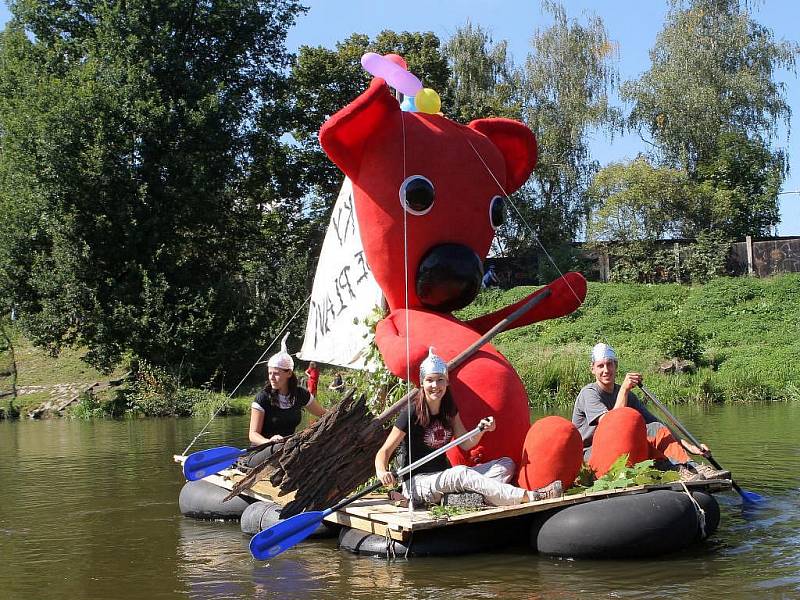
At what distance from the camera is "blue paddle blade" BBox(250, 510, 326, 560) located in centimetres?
748

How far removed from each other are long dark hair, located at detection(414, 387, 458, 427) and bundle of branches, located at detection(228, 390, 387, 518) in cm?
49

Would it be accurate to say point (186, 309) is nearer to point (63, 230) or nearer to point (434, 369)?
point (63, 230)

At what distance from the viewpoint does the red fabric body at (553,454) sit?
775 cm

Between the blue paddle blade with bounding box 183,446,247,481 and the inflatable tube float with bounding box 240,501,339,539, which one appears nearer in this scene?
the inflatable tube float with bounding box 240,501,339,539

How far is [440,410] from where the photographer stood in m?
8.02

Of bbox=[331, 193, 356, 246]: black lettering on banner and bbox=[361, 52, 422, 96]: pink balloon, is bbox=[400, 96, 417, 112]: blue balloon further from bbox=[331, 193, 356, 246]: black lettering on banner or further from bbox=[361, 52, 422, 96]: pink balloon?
bbox=[331, 193, 356, 246]: black lettering on banner

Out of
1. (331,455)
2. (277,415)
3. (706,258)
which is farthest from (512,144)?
(706,258)

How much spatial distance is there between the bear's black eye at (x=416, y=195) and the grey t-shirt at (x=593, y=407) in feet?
7.21

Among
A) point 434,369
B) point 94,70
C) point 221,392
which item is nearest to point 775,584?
point 434,369

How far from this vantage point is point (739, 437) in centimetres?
1489

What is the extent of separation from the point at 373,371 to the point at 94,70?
19.5 meters

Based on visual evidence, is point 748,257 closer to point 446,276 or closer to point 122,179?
point 122,179

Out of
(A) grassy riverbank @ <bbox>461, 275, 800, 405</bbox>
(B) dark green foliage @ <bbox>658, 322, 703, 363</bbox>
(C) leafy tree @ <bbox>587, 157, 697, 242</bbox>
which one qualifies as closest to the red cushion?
(A) grassy riverbank @ <bbox>461, 275, 800, 405</bbox>

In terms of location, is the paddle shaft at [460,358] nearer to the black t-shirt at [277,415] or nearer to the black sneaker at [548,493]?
the black sneaker at [548,493]
